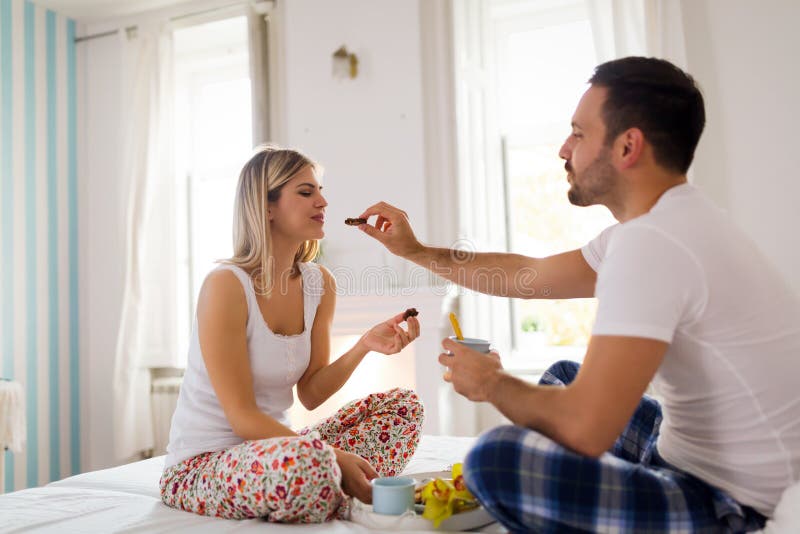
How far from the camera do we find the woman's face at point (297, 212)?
193 centimetres

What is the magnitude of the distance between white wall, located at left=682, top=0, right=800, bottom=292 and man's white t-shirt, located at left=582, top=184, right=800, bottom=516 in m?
1.80

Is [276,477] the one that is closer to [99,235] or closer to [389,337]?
[389,337]

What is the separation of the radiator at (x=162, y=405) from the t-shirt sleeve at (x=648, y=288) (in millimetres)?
3191

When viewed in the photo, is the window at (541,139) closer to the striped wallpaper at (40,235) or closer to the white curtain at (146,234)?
the white curtain at (146,234)

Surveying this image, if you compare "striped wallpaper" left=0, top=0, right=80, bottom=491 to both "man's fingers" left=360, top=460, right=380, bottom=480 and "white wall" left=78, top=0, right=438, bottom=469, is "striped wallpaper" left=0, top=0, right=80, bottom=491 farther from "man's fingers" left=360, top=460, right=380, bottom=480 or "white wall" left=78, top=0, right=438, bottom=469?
"man's fingers" left=360, top=460, right=380, bottom=480

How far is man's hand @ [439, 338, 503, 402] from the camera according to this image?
123cm

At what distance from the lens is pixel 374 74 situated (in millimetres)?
3428

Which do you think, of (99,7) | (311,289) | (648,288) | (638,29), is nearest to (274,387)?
(311,289)

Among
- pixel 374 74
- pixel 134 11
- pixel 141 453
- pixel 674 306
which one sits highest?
pixel 134 11

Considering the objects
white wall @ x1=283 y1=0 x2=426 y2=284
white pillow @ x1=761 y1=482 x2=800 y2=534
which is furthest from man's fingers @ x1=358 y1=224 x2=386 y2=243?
white wall @ x1=283 y1=0 x2=426 y2=284

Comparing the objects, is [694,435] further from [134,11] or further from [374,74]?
[134,11]

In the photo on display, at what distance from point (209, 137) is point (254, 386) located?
115 inches

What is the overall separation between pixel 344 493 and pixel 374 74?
8.02 feet

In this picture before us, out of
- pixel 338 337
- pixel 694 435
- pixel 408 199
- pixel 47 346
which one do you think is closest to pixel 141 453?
pixel 47 346
